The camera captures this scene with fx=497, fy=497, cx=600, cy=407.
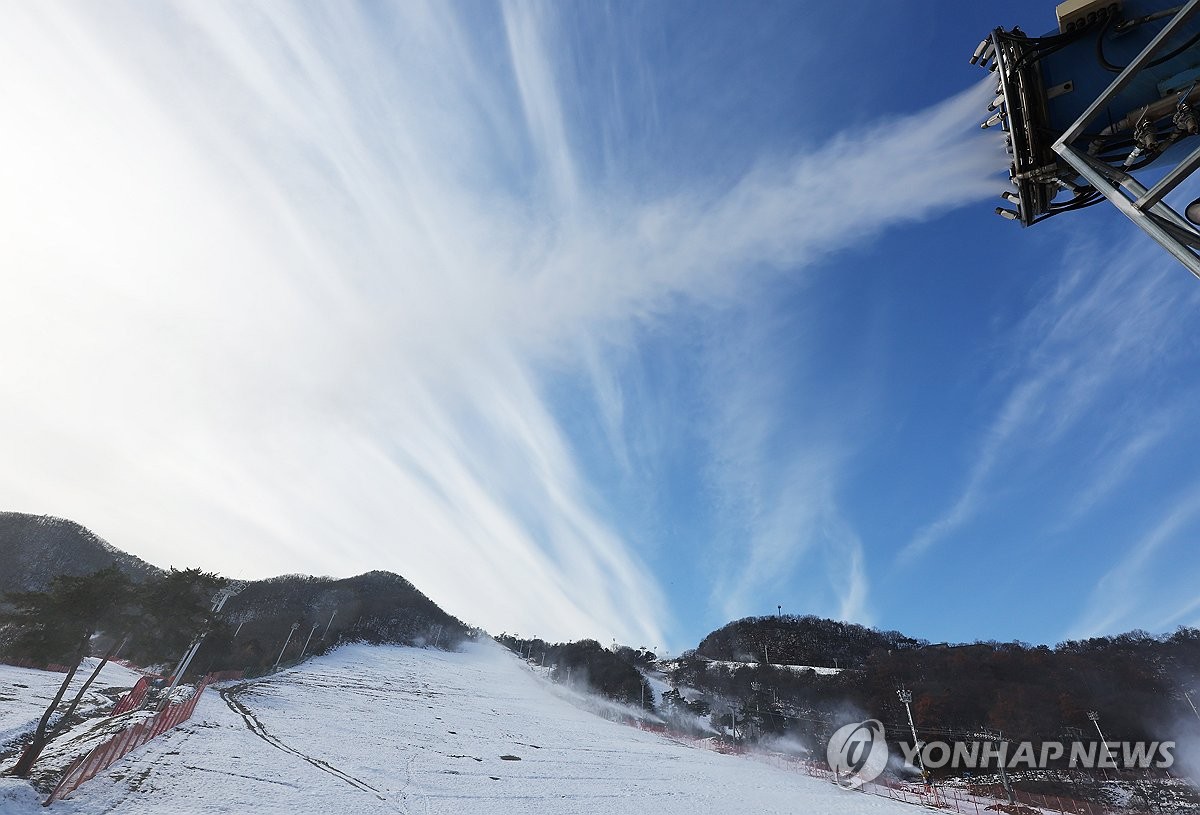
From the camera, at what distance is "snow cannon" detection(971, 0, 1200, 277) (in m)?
5.45

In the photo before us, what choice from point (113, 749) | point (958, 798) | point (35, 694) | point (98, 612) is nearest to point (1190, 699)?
point (958, 798)

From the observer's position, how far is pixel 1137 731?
63.2 metres

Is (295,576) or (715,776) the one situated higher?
(295,576)

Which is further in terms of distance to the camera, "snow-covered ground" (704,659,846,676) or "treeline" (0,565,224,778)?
"snow-covered ground" (704,659,846,676)

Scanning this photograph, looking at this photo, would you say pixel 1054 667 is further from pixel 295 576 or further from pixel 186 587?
pixel 295 576

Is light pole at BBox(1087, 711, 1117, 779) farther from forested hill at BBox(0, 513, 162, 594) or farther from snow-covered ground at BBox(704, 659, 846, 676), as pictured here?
forested hill at BBox(0, 513, 162, 594)

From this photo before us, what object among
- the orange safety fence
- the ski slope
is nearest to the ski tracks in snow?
the ski slope

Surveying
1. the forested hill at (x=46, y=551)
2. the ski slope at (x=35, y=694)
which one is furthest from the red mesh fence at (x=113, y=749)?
the forested hill at (x=46, y=551)

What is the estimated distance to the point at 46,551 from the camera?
134 meters

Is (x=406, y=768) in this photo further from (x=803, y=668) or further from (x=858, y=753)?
(x=803, y=668)

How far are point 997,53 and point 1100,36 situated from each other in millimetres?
1157

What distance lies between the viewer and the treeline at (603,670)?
8644 cm

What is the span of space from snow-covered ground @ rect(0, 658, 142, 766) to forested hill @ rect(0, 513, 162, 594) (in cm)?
10545

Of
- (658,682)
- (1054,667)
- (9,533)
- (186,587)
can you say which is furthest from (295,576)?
(1054,667)
